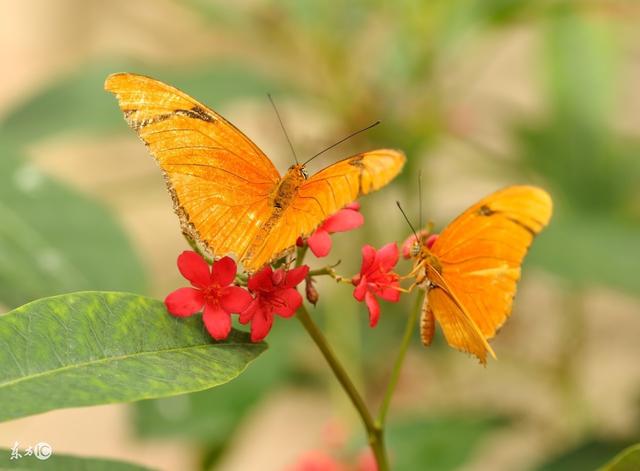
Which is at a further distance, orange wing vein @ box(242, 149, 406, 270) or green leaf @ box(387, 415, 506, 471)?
green leaf @ box(387, 415, 506, 471)

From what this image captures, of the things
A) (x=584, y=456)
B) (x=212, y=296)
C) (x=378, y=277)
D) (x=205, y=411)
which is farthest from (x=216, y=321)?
(x=584, y=456)

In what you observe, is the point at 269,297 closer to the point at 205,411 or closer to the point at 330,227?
the point at 330,227

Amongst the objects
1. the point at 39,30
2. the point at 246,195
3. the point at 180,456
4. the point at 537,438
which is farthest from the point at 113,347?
the point at 39,30

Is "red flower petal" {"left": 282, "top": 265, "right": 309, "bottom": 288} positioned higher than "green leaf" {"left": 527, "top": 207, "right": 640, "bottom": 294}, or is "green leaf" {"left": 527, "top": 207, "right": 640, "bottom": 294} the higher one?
"red flower petal" {"left": 282, "top": 265, "right": 309, "bottom": 288}

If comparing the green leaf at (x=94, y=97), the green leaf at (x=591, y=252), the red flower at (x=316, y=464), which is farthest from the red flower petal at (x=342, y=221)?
the green leaf at (x=94, y=97)

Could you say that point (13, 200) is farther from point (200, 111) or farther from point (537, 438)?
point (537, 438)

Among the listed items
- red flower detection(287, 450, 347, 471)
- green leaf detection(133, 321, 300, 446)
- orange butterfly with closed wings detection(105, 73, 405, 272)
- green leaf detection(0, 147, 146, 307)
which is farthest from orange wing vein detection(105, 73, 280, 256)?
green leaf detection(133, 321, 300, 446)

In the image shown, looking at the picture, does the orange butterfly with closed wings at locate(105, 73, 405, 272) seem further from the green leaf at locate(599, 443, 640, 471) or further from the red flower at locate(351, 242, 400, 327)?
the green leaf at locate(599, 443, 640, 471)

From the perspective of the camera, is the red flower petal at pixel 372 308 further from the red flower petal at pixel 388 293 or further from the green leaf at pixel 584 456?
the green leaf at pixel 584 456
